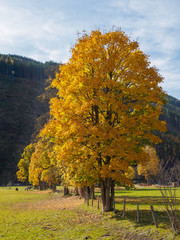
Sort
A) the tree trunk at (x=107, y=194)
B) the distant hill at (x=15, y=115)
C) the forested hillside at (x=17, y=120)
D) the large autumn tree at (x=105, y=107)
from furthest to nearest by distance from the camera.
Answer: the forested hillside at (x=17, y=120) → the distant hill at (x=15, y=115) → the tree trunk at (x=107, y=194) → the large autumn tree at (x=105, y=107)

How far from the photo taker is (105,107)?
17.0m

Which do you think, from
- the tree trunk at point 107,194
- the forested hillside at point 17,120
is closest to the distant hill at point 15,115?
the forested hillside at point 17,120

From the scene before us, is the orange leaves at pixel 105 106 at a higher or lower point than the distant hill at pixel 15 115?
lower

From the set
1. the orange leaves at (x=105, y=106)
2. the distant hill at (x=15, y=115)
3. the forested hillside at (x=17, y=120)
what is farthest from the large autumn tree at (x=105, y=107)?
the distant hill at (x=15, y=115)

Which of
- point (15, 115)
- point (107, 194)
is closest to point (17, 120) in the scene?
point (15, 115)

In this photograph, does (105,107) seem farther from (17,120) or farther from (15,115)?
(15,115)

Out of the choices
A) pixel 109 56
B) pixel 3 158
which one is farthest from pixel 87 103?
pixel 3 158

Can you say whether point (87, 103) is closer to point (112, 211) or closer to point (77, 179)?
point (77, 179)

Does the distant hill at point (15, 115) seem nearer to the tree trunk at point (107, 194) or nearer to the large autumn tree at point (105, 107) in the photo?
the tree trunk at point (107, 194)

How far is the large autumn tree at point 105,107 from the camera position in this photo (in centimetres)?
1628

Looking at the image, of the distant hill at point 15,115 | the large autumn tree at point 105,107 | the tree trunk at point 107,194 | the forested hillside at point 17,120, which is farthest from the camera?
the forested hillside at point 17,120

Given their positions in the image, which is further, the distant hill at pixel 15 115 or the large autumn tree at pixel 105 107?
the distant hill at pixel 15 115

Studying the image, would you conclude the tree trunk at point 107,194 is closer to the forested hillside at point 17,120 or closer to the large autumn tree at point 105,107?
the large autumn tree at point 105,107

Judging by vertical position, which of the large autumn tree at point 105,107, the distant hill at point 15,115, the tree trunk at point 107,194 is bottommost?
the tree trunk at point 107,194
